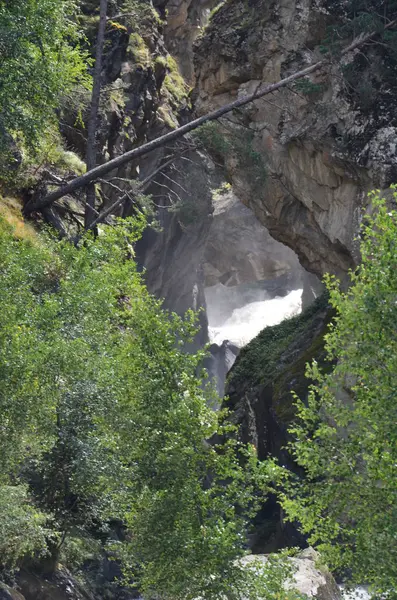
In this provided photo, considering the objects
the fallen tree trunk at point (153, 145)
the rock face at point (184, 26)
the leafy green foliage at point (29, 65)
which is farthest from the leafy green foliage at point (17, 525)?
the rock face at point (184, 26)

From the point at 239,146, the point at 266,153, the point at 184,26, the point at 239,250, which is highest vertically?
the point at 184,26

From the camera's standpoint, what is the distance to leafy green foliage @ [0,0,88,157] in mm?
18266

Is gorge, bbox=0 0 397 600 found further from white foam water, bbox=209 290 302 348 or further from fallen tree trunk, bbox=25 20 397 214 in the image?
white foam water, bbox=209 290 302 348

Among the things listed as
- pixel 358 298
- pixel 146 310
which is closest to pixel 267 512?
pixel 146 310

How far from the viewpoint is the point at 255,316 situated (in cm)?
8706

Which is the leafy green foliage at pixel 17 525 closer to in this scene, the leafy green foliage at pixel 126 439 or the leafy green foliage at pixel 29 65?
the leafy green foliage at pixel 126 439

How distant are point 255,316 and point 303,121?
2173 inches

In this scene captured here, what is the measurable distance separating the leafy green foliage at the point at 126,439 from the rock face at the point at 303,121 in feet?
50.4

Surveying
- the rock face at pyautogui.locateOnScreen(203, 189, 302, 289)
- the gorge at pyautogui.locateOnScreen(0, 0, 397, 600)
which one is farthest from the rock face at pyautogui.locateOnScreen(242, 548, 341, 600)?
the rock face at pyautogui.locateOnScreen(203, 189, 302, 289)

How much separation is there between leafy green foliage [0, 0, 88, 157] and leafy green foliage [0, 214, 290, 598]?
3.11m

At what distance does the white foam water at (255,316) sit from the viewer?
82875mm

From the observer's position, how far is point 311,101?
3272 centimetres

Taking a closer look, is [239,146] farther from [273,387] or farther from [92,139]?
[273,387]

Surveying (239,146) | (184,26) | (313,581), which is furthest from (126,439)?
(184,26)
